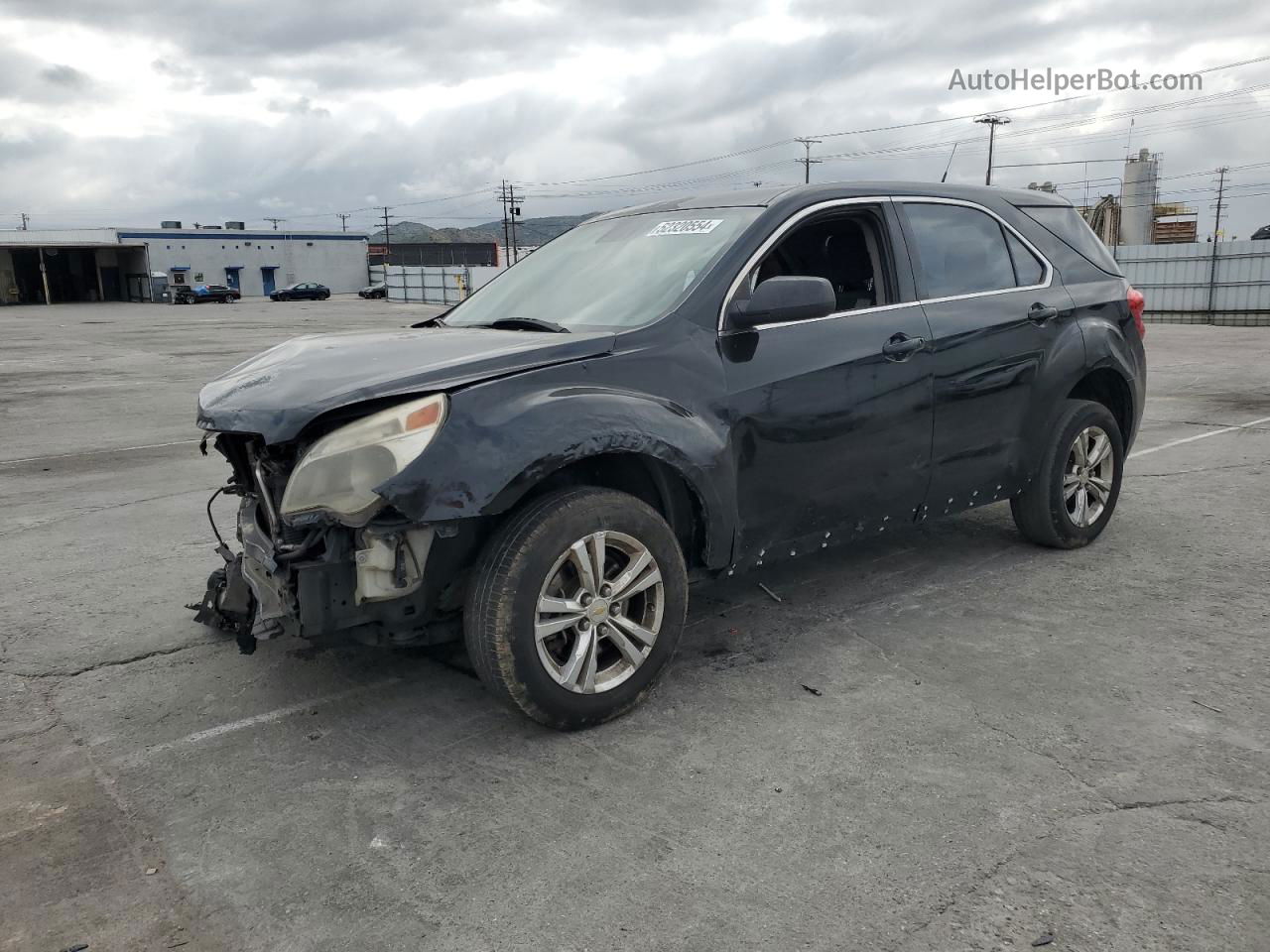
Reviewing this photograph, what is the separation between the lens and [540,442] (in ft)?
10.5

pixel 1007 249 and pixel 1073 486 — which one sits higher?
pixel 1007 249

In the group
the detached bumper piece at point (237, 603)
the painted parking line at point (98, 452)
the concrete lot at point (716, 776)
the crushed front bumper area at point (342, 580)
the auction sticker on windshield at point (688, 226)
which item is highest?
the auction sticker on windshield at point (688, 226)

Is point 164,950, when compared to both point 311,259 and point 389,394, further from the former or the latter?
point 311,259

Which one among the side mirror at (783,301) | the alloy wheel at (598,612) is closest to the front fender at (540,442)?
the alloy wheel at (598,612)

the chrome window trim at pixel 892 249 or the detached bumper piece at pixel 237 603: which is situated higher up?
the chrome window trim at pixel 892 249

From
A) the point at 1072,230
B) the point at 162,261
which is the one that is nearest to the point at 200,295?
the point at 162,261

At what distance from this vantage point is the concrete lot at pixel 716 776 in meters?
2.51

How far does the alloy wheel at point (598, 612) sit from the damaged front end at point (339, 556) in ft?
1.17

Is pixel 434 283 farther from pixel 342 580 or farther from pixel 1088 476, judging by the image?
pixel 342 580

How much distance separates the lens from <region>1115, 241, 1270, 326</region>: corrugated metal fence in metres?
39.0

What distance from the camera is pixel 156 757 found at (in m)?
3.36

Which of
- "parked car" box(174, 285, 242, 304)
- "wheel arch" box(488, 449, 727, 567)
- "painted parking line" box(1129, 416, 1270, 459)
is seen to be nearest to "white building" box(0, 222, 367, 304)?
"parked car" box(174, 285, 242, 304)

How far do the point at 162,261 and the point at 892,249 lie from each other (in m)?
81.5

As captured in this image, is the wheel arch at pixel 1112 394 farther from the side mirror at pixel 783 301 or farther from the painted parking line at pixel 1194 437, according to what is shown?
the painted parking line at pixel 1194 437
